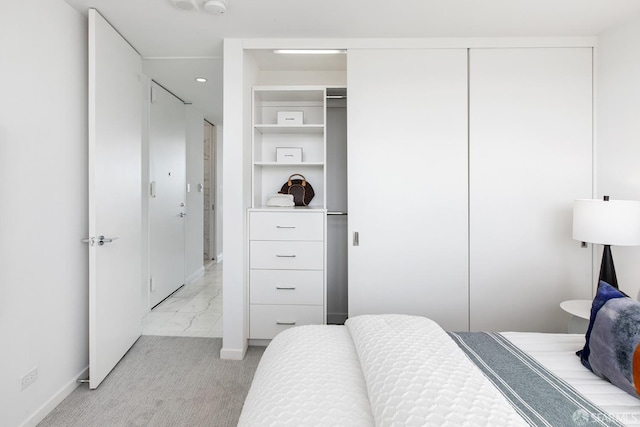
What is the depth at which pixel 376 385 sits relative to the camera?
103 centimetres

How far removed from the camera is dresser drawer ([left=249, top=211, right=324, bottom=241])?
279 centimetres

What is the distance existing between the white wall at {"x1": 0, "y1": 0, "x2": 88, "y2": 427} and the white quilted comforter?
1.36 meters

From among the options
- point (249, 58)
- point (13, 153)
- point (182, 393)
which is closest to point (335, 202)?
point (249, 58)

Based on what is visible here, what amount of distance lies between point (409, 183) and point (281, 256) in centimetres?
113

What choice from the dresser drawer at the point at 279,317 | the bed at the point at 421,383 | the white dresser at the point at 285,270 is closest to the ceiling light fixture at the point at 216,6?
the white dresser at the point at 285,270

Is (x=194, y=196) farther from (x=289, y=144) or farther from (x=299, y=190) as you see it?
(x=299, y=190)

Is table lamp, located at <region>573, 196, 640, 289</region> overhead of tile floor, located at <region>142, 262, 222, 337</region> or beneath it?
overhead

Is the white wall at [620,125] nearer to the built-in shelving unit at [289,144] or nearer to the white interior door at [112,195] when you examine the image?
the built-in shelving unit at [289,144]

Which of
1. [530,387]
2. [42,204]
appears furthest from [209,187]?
[530,387]

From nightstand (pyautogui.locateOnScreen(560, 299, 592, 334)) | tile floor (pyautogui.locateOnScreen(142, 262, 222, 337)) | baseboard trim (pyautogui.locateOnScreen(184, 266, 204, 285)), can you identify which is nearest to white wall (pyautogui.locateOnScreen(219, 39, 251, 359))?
tile floor (pyautogui.locateOnScreen(142, 262, 222, 337))

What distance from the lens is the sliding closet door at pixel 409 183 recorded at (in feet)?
8.84

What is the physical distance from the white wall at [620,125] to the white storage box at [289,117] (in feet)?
7.39

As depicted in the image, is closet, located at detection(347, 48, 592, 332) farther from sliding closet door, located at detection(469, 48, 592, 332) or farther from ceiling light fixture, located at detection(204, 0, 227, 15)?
ceiling light fixture, located at detection(204, 0, 227, 15)

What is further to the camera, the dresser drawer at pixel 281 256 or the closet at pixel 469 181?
the dresser drawer at pixel 281 256
